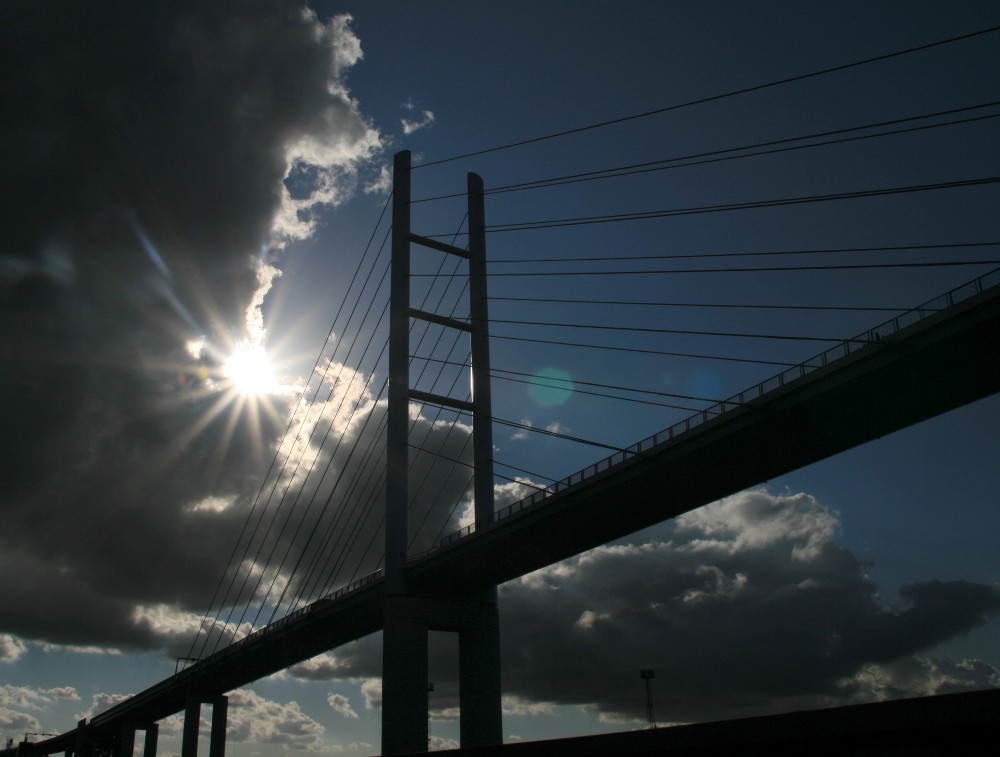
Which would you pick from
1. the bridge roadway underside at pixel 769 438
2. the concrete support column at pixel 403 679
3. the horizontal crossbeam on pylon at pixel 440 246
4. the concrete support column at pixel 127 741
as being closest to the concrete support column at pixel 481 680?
the concrete support column at pixel 403 679

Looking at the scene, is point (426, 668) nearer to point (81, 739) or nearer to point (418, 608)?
point (418, 608)

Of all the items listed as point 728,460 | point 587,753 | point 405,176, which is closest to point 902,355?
point 728,460

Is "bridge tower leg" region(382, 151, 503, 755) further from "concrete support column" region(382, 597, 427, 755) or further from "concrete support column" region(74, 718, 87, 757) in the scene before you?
"concrete support column" region(74, 718, 87, 757)

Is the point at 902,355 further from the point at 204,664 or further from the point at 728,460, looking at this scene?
the point at 204,664

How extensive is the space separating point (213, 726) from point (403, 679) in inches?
1677

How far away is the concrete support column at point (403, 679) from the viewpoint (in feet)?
141

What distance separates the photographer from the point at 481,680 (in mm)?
47375

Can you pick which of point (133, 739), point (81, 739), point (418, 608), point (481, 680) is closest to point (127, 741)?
point (133, 739)

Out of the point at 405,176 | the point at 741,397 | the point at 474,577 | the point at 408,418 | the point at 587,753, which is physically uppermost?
the point at 405,176

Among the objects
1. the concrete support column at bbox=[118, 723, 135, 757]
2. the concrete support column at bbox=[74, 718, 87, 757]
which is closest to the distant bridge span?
the concrete support column at bbox=[118, 723, 135, 757]

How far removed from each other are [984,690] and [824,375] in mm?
20814

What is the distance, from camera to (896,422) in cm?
3334

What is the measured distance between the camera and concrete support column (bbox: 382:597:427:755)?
141 feet

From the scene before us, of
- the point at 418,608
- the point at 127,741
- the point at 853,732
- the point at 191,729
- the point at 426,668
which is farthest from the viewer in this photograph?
the point at 127,741
